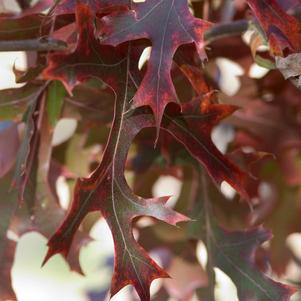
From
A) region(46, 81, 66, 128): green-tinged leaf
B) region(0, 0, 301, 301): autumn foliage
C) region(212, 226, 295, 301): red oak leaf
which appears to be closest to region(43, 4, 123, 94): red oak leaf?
region(0, 0, 301, 301): autumn foliage

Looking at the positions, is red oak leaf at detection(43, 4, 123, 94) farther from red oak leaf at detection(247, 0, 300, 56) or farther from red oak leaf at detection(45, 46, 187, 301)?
red oak leaf at detection(247, 0, 300, 56)

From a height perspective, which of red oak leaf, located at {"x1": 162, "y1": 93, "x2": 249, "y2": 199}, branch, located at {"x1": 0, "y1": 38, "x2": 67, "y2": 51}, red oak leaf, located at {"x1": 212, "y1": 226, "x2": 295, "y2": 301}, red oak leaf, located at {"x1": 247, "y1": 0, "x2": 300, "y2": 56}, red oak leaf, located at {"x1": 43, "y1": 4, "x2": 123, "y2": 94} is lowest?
red oak leaf, located at {"x1": 212, "y1": 226, "x2": 295, "y2": 301}

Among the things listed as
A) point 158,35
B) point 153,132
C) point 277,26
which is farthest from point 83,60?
point 153,132

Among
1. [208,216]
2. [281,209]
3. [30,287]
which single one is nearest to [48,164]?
[208,216]

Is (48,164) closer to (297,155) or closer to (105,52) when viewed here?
(105,52)

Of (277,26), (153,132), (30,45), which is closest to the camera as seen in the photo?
(277,26)

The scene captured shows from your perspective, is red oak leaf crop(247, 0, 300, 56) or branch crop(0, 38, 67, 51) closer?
red oak leaf crop(247, 0, 300, 56)

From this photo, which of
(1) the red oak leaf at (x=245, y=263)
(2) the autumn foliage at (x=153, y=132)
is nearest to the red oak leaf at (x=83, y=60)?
(2) the autumn foliage at (x=153, y=132)

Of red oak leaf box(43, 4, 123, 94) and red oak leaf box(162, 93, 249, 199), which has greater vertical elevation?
red oak leaf box(43, 4, 123, 94)

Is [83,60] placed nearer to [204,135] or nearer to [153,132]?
[204,135]
